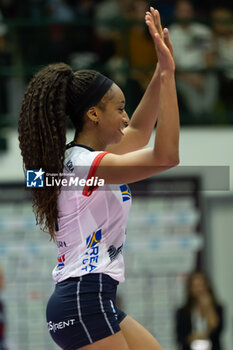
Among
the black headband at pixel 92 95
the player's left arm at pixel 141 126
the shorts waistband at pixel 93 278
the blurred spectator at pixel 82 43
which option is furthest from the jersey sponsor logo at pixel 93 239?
the blurred spectator at pixel 82 43

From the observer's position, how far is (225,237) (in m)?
8.35

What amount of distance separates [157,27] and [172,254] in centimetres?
551

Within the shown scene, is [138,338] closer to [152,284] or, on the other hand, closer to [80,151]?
[80,151]

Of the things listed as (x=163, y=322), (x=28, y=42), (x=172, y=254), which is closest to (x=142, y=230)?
(x=172, y=254)

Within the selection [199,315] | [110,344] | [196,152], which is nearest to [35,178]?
[110,344]

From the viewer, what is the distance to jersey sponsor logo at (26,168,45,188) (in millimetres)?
3059

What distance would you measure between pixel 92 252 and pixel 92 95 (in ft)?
2.04

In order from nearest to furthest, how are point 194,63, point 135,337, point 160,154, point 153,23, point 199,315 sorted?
1. point 160,154
2. point 153,23
3. point 135,337
4. point 199,315
5. point 194,63

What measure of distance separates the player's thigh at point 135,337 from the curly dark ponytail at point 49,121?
1.59ft

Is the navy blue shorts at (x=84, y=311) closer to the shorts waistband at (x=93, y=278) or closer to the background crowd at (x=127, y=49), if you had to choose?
the shorts waistband at (x=93, y=278)

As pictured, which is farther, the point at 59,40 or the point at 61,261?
the point at 59,40

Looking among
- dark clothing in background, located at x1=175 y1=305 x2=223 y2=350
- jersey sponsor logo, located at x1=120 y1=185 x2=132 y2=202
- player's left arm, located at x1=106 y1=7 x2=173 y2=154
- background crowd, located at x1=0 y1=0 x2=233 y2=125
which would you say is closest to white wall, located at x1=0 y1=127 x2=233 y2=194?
background crowd, located at x1=0 y1=0 x2=233 y2=125

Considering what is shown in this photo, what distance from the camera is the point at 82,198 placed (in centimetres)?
305

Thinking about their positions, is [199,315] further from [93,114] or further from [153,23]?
[153,23]
